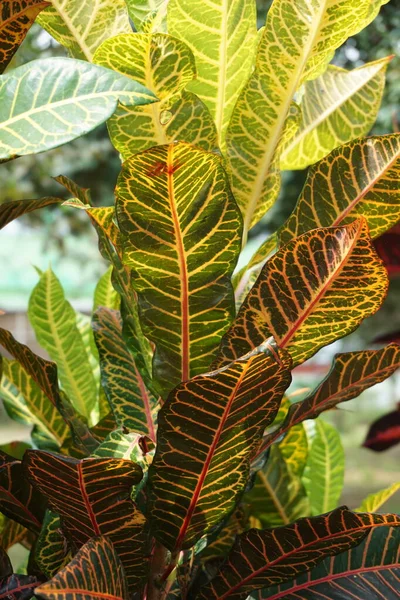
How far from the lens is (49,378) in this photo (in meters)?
0.61

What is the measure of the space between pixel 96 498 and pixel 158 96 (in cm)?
31

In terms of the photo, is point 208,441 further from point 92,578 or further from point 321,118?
point 321,118

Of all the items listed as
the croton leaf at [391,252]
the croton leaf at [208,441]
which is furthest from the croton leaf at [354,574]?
the croton leaf at [391,252]

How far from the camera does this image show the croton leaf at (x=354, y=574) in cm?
57

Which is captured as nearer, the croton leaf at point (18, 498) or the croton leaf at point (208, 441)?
the croton leaf at point (208, 441)

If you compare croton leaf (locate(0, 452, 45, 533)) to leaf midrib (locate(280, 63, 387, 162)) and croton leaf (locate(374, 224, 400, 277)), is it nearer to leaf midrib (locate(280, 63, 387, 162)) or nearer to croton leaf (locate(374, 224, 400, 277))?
leaf midrib (locate(280, 63, 387, 162))

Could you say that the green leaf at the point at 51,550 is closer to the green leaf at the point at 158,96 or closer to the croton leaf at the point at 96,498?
the croton leaf at the point at 96,498

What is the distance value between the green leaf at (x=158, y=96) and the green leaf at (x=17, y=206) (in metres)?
0.08

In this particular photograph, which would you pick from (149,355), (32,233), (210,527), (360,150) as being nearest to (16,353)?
(149,355)

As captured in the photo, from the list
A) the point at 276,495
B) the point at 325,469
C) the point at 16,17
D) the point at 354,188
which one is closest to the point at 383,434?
the point at 325,469

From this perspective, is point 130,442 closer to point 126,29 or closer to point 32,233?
point 126,29

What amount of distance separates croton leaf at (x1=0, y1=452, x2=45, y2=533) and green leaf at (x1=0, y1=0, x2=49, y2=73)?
335mm

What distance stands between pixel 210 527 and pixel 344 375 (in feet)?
0.55

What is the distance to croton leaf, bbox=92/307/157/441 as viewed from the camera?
63 centimetres
